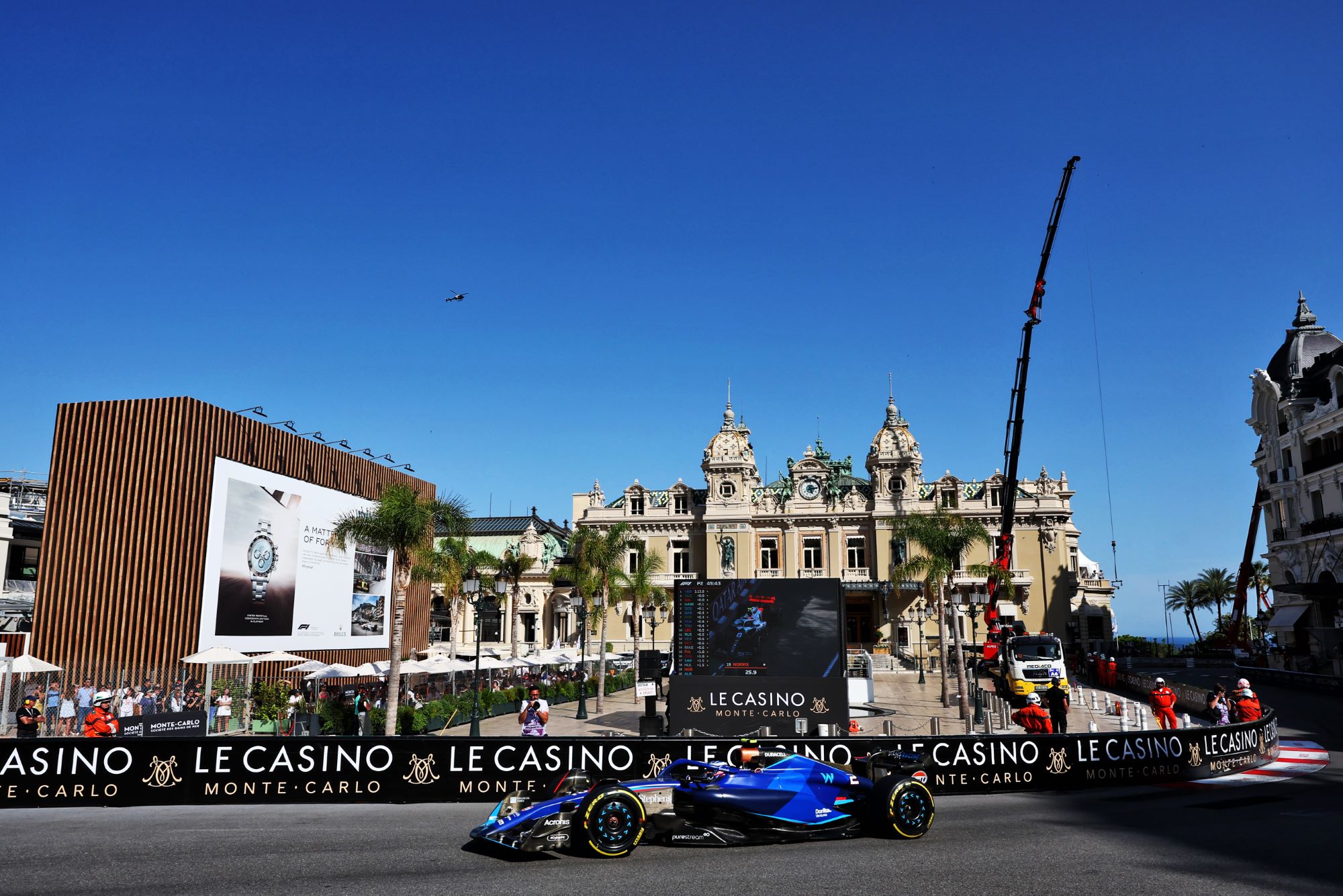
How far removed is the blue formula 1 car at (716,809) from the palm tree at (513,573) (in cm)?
4397

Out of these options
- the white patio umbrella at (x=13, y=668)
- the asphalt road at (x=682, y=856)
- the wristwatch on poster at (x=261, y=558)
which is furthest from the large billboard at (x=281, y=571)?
the asphalt road at (x=682, y=856)

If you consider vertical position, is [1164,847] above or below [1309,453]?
below

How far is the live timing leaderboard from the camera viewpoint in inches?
961

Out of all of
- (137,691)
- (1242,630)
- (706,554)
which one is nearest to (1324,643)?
A: (1242,630)

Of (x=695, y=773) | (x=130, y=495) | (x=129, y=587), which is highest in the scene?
(x=130, y=495)

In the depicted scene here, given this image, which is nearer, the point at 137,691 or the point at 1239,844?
the point at 1239,844

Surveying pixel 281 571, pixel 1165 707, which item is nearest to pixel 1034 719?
pixel 1165 707

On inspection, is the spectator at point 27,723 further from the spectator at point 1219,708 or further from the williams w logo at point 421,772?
the spectator at point 1219,708

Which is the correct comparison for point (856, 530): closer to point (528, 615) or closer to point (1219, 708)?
point (528, 615)

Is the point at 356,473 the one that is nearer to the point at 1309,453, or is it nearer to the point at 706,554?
the point at 706,554

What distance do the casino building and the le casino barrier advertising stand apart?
151 ft

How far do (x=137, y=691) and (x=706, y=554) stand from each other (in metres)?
44.1

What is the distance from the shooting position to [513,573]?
58.2 m

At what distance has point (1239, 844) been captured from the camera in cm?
1214
